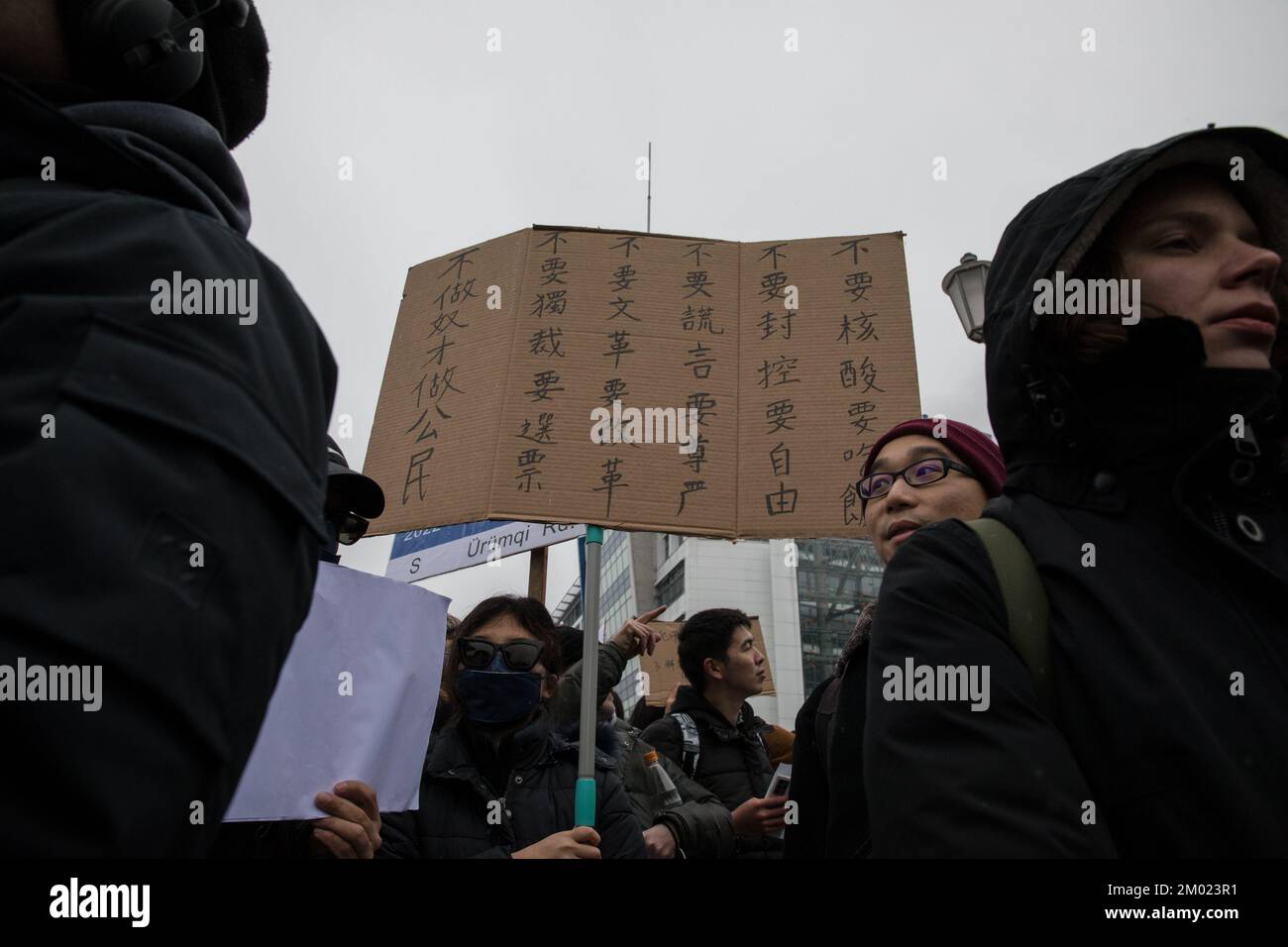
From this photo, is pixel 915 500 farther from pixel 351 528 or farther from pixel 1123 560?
pixel 351 528

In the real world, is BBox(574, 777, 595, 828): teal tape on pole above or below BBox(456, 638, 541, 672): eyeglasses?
below

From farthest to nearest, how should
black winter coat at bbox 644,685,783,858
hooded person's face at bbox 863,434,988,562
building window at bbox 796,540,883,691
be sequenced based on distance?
1. building window at bbox 796,540,883,691
2. black winter coat at bbox 644,685,783,858
3. hooded person's face at bbox 863,434,988,562

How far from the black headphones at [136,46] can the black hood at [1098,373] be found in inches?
50.4

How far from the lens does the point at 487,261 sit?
13.8 feet

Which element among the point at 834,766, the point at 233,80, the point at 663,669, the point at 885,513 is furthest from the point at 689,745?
the point at 233,80

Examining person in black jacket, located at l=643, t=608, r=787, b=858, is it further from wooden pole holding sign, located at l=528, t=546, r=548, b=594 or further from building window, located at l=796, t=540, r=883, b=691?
building window, located at l=796, t=540, r=883, b=691

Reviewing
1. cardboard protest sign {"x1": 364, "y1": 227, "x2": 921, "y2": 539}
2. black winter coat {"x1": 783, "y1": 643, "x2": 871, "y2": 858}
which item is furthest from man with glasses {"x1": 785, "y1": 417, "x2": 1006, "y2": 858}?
cardboard protest sign {"x1": 364, "y1": 227, "x2": 921, "y2": 539}

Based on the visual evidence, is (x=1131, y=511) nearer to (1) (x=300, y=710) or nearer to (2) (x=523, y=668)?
(1) (x=300, y=710)

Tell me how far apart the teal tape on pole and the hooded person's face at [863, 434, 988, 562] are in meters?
1.18

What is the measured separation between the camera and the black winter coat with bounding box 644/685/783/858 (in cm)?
388

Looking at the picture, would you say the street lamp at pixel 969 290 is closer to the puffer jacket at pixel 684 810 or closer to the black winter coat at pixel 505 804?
the puffer jacket at pixel 684 810

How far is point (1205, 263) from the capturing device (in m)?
1.44
